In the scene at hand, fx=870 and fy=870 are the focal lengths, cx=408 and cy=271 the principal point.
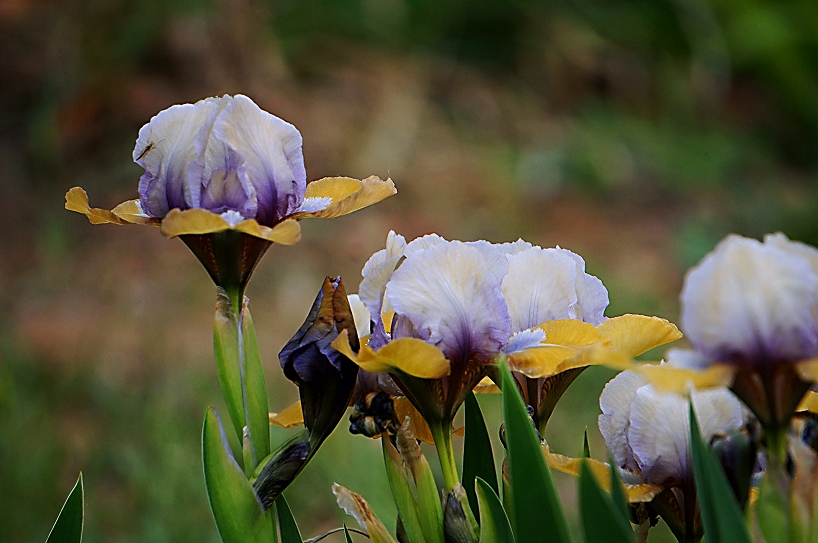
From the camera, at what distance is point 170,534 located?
1.22 meters

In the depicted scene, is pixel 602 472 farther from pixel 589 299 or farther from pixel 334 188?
pixel 334 188

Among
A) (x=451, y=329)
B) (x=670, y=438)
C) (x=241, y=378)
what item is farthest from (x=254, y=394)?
(x=670, y=438)

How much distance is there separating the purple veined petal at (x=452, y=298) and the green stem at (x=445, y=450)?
4 centimetres

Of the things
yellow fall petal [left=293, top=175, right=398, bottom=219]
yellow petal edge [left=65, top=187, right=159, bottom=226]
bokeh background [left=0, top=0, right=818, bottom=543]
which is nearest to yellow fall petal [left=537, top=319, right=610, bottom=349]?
yellow fall petal [left=293, top=175, right=398, bottom=219]

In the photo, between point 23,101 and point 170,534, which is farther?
point 23,101

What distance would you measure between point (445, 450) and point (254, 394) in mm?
106

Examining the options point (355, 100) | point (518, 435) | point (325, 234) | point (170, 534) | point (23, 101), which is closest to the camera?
point (518, 435)

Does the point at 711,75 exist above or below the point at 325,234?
above

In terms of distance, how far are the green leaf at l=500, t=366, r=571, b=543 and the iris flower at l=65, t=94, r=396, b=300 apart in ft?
0.51

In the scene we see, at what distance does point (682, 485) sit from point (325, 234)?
7.28 ft

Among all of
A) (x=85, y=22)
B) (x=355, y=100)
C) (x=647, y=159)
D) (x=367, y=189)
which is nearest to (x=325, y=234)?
(x=355, y=100)

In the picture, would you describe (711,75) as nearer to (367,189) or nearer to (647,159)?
(647,159)

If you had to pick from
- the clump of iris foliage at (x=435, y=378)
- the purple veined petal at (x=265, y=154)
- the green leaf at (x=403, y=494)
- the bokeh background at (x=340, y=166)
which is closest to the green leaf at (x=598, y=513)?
the clump of iris foliage at (x=435, y=378)

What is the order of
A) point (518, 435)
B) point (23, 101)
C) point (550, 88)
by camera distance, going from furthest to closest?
point (550, 88)
point (23, 101)
point (518, 435)
